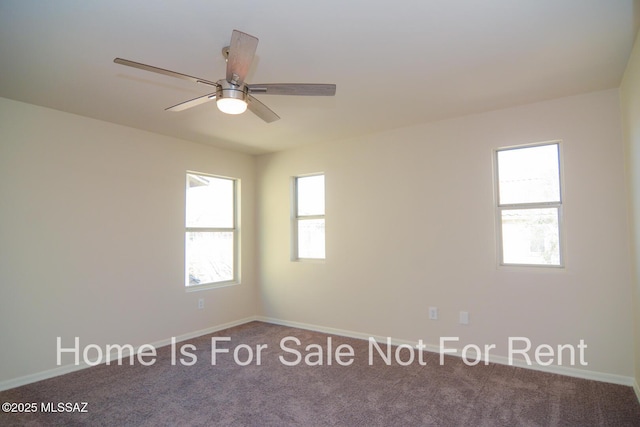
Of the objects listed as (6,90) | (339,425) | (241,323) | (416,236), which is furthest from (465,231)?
(6,90)

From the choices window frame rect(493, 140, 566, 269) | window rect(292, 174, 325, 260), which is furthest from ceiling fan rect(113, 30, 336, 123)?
window rect(292, 174, 325, 260)

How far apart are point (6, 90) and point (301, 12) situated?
260 centimetres

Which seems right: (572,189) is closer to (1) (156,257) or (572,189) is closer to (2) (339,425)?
(2) (339,425)

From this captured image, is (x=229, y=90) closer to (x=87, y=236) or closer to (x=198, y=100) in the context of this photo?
(x=198, y=100)

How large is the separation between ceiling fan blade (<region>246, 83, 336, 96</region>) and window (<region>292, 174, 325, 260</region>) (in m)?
2.71

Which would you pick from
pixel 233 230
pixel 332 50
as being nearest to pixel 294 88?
pixel 332 50

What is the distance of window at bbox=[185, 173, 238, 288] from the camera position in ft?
15.3

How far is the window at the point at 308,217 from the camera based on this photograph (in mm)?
4938

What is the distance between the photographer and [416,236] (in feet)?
13.2

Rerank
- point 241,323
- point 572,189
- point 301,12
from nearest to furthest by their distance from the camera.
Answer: point 301,12
point 572,189
point 241,323

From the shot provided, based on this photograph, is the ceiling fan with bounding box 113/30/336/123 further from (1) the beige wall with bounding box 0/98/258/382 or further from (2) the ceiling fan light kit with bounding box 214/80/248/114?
(1) the beige wall with bounding box 0/98/258/382

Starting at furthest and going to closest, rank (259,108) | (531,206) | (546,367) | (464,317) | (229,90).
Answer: (464,317) < (531,206) < (546,367) < (259,108) < (229,90)

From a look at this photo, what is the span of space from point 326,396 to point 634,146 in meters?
2.88

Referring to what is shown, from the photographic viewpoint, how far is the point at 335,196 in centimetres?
469
